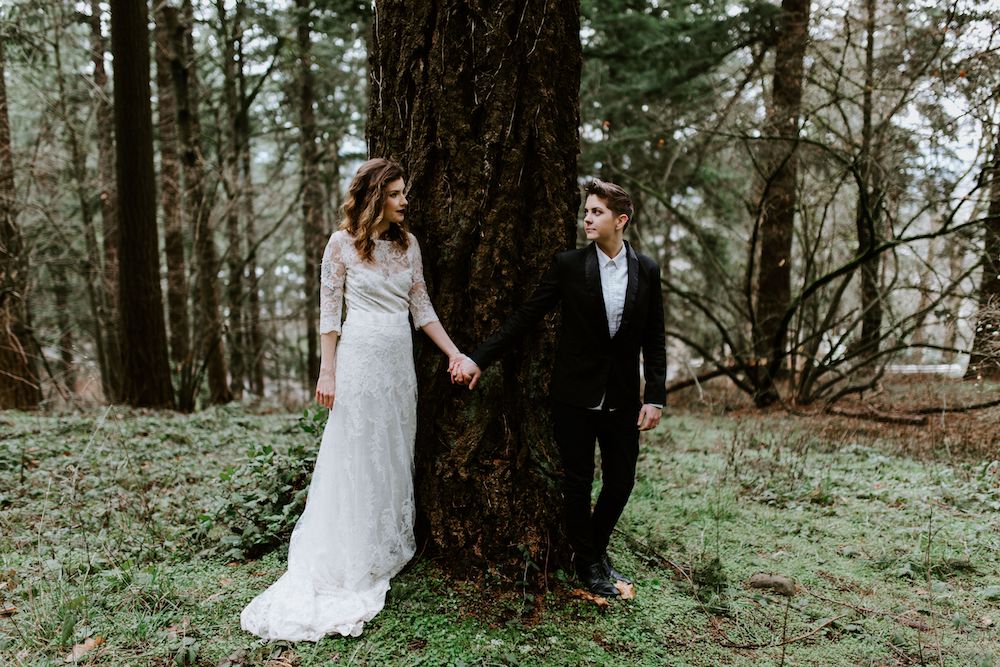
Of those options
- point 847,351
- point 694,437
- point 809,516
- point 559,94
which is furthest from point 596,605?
point 847,351

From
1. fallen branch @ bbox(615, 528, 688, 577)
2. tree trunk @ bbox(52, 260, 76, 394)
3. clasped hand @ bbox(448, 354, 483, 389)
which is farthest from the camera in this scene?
tree trunk @ bbox(52, 260, 76, 394)

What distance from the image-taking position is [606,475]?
3.75 meters

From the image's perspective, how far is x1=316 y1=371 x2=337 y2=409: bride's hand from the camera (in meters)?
3.62

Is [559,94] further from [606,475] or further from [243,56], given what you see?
[243,56]

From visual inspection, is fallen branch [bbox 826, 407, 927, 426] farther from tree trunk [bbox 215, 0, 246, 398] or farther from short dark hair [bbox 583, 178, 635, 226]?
tree trunk [bbox 215, 0, 246, 398]

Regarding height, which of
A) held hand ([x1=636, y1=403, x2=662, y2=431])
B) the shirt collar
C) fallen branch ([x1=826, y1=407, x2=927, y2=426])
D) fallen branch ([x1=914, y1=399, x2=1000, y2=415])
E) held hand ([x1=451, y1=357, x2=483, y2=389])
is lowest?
fallen branch ([x1=826, y1=407, x2=927, y2=426])

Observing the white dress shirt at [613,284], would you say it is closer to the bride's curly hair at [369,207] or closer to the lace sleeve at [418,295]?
the lace sleeve at [418,295]

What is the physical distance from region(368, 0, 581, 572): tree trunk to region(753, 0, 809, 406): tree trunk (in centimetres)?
609

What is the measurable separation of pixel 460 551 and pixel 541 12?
124 inches

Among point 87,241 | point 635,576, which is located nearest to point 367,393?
point 635,576

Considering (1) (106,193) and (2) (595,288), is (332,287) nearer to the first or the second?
(2) (595,288)

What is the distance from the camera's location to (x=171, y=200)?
38.4ft

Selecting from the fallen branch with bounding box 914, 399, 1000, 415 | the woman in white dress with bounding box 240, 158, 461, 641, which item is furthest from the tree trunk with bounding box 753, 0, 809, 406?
the woman in white dress with bounding box 240, 158, 461, 641

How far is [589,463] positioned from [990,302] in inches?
223
